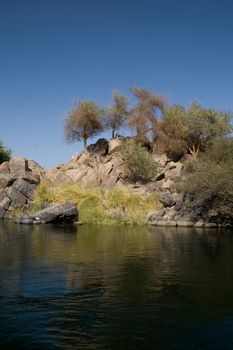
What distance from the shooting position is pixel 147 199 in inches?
2557

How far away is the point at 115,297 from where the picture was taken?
1955 cm

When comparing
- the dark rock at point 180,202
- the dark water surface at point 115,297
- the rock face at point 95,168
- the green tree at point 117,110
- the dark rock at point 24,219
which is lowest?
the dark water surface at point 115,297

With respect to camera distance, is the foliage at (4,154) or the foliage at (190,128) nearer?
the foliage at (190,128)

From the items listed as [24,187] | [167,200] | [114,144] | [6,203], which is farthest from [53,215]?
[114,144]

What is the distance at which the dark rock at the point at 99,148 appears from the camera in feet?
261

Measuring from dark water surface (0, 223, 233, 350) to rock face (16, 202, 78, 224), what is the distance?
22.6 metres

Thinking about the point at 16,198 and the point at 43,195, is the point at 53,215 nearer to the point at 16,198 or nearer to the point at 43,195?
the point at 43,195

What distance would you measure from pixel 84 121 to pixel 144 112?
34.5 feet

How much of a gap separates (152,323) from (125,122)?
6531 cm

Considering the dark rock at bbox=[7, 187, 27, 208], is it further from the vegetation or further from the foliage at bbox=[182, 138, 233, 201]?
the foliage at bbox=[182, 138, 233, 201]

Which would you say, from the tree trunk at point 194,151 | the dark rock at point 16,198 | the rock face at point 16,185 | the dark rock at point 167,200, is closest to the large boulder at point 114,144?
the tree trunk at point 194,151

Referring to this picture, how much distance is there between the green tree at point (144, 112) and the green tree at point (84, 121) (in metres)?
5.91

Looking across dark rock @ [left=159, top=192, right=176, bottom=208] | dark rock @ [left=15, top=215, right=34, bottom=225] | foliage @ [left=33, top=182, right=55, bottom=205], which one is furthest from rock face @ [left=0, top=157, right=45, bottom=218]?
dark rock @ [left=159, top=192, right=176, bottom=208]

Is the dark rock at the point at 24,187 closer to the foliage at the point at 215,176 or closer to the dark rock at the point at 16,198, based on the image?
the dark rock at the point at 16,198
